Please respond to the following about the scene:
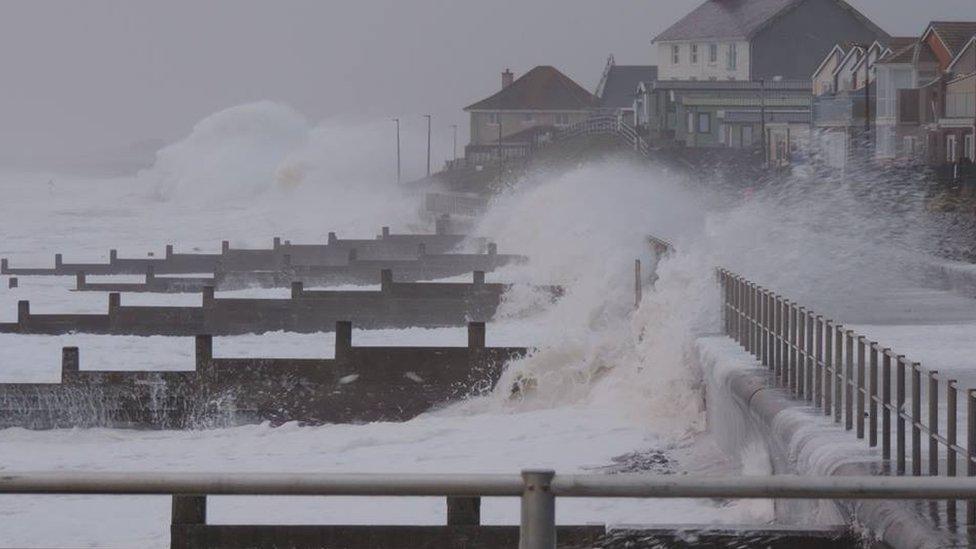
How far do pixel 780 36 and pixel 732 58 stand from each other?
3246mm

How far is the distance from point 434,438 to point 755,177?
190 ft

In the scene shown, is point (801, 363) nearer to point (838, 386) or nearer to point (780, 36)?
point (838, 386)

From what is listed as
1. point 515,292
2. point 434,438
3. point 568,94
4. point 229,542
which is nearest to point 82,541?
point 229,542

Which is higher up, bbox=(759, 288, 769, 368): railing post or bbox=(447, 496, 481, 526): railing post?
bbox=(759, 288, 769, 368): railing post

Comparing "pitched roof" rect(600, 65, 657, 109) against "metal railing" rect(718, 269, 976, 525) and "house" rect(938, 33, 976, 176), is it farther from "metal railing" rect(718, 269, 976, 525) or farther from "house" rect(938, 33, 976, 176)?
"metal railing" rect(718, 269, 976, 525)

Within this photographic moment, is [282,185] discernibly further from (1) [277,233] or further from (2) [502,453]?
(2) [502,453]

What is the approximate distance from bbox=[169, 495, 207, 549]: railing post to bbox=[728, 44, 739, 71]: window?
3474 inches

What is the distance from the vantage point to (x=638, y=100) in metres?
97.2

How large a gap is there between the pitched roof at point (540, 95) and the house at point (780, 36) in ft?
89.1

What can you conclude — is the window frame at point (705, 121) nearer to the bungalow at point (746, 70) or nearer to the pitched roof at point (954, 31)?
the bungalow at point (746, 70)

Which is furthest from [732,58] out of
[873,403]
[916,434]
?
[916,434]


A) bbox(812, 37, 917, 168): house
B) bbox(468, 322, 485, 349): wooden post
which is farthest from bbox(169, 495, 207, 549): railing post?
bbox(812, 37, 917, 168): house

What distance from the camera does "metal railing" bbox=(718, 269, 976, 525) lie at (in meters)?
7.26

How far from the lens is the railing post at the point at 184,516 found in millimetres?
7902
